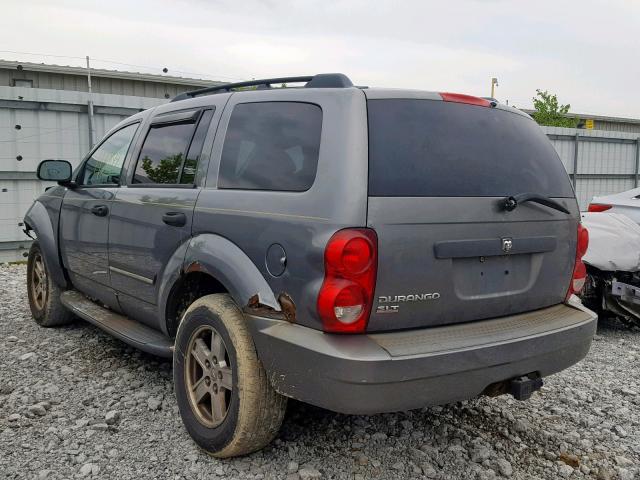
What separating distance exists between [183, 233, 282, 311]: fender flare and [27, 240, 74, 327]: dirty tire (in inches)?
98.7

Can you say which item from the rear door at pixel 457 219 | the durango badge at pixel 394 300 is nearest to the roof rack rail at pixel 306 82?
the rear door at pixel 457 219

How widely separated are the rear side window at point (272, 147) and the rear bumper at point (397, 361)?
67cm

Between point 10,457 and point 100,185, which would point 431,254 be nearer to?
point 10,457

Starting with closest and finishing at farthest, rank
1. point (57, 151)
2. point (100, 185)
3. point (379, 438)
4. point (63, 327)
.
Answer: point (379, 438), point (100, 185), point (63, 327), point (57, 151)

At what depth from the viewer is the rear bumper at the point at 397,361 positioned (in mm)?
2254

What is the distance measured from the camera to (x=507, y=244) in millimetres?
2664

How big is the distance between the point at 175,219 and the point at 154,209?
1.01ft

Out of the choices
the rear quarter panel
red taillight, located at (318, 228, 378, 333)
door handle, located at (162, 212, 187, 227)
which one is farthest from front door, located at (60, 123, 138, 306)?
red taillight, located at (318, 228, 378, 333)

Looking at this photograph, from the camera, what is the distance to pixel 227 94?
10.6 feet

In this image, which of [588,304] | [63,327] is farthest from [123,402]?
[588,304]

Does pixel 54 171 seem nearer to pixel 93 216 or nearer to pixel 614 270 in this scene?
pixel 93 216

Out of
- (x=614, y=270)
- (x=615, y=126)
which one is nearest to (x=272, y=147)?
(x=614, y=270)

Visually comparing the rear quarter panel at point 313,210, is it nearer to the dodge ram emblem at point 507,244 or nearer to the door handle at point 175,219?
the door handle at point 175,219

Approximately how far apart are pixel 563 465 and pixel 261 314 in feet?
5.80
